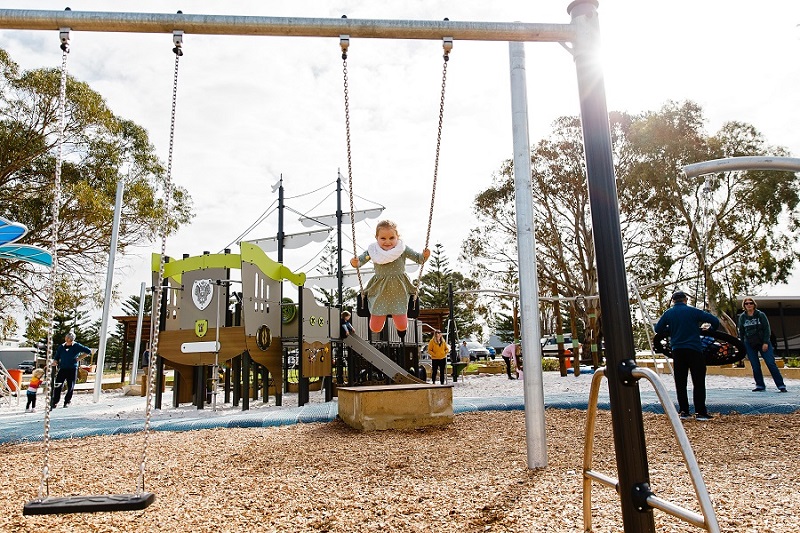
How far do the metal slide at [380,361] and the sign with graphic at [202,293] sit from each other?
2646 mm

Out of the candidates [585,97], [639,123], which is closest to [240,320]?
[585,97]

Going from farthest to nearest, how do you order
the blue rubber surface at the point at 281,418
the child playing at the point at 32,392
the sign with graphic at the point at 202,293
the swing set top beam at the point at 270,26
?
the child playing at the point at 32,392 → the sign with graphic at the point at 202,293 → the blue rubber surface at the point at 281,418 → the swing set top beam at the point at 270,26

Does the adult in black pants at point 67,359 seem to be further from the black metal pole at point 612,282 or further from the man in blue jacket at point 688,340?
the black metal pole at point 612,282

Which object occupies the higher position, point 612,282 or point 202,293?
point 202,293

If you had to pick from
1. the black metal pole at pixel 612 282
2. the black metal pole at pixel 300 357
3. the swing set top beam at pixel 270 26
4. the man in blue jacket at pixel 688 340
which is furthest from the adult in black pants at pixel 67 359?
the black metal pole at pixel 612 282

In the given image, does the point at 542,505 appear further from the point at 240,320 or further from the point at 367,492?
the point at 240,320

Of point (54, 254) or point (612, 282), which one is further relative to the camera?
point (54, 254)

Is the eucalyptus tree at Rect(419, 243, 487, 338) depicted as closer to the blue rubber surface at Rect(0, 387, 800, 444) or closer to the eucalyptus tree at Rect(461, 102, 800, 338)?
the eucalyptus tree at Rect(461, 102, 800, 338)

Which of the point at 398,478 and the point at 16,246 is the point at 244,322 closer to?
the point at 16,246

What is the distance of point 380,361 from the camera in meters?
10.0

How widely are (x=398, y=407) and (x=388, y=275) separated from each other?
1.61 m

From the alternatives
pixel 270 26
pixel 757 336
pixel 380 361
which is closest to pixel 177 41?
pixel 270 26

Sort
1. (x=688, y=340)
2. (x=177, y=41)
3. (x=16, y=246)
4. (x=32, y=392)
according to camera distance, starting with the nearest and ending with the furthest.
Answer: (x=177, y=41)
(x=688, y=340)
(x=16, y=246)
(x=32, y=392)

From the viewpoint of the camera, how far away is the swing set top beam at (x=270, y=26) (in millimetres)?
3006
